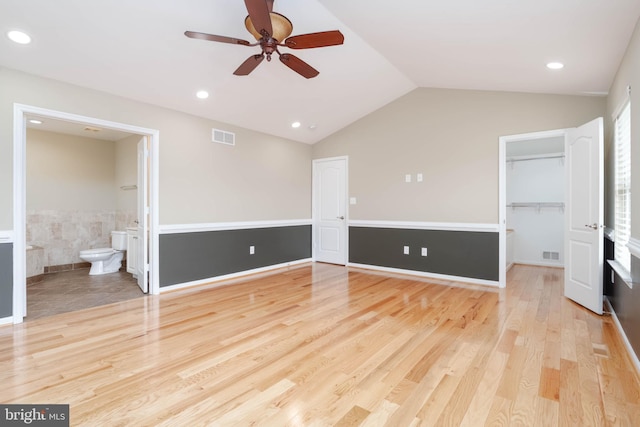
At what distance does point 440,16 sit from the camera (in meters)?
2.65

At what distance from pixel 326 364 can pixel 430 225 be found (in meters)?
3.32

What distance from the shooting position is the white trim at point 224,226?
13.7ft

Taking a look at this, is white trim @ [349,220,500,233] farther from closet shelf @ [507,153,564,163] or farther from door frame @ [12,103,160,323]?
door frame @ [12,103,160,323]

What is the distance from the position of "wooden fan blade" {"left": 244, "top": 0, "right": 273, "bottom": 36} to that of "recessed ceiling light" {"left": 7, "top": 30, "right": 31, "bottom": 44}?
6.58ft

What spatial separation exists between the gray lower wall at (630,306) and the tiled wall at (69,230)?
671 cm

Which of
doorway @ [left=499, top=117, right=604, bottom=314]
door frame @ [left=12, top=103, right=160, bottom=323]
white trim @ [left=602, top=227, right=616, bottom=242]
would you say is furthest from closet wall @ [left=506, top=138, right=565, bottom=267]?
door frame @ [left=12, top=103, right=160, bottom=323]

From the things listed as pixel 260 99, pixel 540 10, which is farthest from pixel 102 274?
pixel 540 10

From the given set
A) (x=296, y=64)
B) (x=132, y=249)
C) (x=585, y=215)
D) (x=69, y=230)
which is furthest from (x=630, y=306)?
(x=69, y=230)

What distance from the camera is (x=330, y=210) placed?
6168 mm

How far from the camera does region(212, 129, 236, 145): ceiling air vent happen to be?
184 inches

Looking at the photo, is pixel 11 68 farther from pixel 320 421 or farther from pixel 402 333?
pixel 402 333

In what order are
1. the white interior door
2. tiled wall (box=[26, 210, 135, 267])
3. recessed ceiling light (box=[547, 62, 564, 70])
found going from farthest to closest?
the white interior door
tiled wall (box=[26, 210, 135, 267])
recessed ceiling light (box=[547, 62, 564, 70])

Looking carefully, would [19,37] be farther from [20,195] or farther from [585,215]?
[585,215]

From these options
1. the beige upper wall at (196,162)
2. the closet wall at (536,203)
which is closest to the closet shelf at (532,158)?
the closet wall at (536,203)
